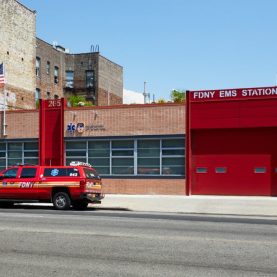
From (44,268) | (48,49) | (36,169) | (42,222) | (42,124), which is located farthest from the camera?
(48,49)

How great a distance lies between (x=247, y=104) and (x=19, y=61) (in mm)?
24573

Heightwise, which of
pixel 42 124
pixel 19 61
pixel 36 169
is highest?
pixel 19 61

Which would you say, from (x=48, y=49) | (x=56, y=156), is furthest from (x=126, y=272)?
(x=48, y=49)

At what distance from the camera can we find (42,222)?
50.1 feet

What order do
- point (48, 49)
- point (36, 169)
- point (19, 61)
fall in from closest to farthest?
point (36, 169)
point (19, 61)
point (48, 49)

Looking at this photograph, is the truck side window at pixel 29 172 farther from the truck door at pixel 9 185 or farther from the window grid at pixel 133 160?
the window grid at pixel 133 160

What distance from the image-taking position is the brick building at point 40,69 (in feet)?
141

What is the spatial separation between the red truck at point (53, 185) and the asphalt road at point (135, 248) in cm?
504

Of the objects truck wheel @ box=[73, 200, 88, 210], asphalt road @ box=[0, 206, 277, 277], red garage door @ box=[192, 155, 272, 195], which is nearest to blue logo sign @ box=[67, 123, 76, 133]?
red garage door @ box=[192, 155, 272, 195]

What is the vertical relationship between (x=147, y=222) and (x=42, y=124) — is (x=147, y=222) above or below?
below

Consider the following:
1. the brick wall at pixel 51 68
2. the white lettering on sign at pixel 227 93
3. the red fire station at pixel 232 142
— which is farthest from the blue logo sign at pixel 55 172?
the brick wall at pixel 51 68

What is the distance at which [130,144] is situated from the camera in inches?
1123

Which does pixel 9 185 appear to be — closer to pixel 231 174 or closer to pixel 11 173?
pixel 11 173

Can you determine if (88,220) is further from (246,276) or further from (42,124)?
(42,124)
